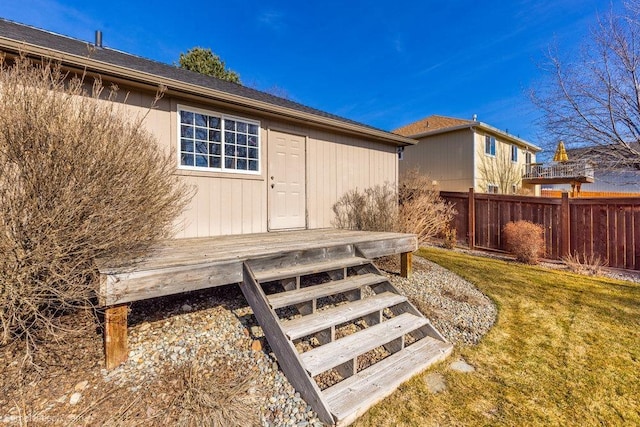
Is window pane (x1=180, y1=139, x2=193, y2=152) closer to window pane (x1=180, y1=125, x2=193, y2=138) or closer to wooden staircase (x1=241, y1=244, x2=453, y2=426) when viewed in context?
window pane (x1=180, y1=125, x2=193, y2=138)

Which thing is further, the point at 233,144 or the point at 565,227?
the point at 565,227

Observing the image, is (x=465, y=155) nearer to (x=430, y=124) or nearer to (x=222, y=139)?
(x=430, y=124)

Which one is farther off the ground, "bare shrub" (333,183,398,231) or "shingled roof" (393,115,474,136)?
"shingled roof" (393,115,474,136)

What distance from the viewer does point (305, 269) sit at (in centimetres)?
338

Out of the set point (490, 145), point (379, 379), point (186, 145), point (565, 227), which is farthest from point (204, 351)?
point (490, 145)

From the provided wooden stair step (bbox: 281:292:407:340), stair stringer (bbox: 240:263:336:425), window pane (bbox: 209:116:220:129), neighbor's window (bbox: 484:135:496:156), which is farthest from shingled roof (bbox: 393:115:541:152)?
stair stringer (bbox: 240:263:336:425)

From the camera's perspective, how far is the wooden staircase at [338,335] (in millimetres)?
2342

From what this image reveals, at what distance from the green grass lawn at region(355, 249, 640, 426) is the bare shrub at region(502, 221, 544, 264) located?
92.8 inches

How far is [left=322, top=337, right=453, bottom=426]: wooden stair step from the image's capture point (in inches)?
87.2

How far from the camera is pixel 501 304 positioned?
4551 millimetres

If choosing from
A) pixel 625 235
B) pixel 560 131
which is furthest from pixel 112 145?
pixel 560 131

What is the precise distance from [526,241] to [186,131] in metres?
8.02

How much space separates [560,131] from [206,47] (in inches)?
622

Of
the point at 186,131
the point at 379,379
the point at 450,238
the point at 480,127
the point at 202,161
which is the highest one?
the point at 480,127
